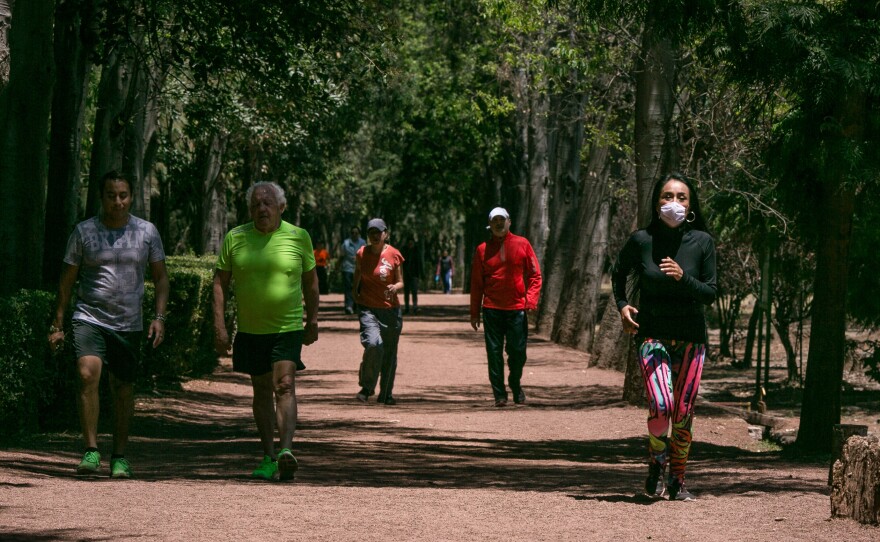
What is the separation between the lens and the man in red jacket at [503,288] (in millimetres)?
15336

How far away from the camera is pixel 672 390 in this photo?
836 cm

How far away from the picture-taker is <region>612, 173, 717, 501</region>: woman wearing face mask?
832cm

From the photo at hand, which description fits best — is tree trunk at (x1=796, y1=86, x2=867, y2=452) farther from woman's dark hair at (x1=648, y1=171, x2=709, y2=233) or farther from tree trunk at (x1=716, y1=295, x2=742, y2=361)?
tree trunk at (x1=716, y1=295, x2=742, y2=361)

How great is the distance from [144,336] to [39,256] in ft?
10.8

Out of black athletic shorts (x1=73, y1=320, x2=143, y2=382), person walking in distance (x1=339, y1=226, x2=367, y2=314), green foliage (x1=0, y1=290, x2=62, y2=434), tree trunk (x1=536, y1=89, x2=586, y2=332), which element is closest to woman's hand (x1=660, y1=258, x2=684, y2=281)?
black athletic shorts (x1=73, y1=320, x2=143, y2=382)

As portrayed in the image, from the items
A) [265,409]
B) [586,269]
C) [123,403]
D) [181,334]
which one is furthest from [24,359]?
[586,269]

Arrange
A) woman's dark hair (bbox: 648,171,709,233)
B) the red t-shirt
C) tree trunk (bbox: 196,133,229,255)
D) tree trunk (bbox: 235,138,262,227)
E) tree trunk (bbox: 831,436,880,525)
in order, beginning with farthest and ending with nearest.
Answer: tree trunk (bbox: 235,138,262,227), tree trunk (bbox: 196,133,229,255), the red t-shirt, woman's dark hair (bbox: 648,171,709,233), tree trunk (bbox: 831,436,880,525)

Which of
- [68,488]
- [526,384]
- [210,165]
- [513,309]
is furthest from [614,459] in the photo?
[210,165]

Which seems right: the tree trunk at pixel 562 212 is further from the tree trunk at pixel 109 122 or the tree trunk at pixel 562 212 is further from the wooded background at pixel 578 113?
the tree trunk at pixel 109 122

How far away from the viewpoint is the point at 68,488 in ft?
28.1

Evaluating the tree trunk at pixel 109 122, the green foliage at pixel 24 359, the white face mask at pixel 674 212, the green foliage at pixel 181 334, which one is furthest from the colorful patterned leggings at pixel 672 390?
the tree trunk at pixel 109 122

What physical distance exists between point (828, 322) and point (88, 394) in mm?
6111

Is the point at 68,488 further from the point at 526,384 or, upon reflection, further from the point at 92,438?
the point at 526,384

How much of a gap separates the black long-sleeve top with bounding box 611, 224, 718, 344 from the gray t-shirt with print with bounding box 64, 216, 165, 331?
3.17m
